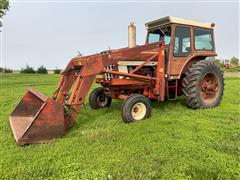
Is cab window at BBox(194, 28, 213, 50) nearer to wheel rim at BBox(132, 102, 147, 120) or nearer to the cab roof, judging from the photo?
the cab roof

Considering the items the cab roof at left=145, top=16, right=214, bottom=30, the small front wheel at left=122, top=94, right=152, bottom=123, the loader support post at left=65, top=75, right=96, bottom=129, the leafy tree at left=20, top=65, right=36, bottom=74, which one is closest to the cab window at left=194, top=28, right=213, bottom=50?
the cab roof at left=145, top=16, right=214, bottom=30

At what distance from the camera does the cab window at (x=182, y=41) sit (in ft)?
20.1

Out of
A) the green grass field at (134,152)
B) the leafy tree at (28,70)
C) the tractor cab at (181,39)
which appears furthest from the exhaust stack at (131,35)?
the leafy tree at (28,70)

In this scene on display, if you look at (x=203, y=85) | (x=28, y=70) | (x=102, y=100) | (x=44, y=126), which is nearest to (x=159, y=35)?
(x=203, y=85)

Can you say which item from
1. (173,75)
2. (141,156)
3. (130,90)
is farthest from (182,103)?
(141,156)

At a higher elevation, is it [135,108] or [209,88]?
[209,88]

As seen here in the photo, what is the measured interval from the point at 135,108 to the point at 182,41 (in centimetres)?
237

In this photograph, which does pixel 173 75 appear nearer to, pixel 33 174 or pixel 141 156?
pixel 141 156

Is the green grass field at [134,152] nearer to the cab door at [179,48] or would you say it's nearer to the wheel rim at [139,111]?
the wheel rim at [139,111]

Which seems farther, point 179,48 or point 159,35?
point 159,35

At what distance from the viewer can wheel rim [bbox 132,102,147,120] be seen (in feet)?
17.0

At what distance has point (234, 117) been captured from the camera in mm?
5578

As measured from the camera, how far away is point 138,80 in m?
5.78

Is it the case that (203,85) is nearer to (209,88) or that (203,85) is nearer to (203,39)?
(209,88)
